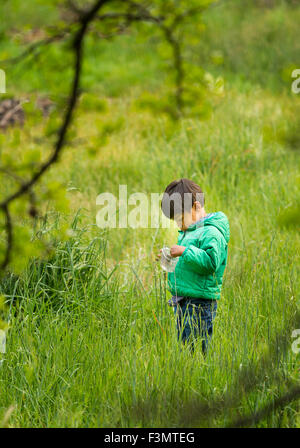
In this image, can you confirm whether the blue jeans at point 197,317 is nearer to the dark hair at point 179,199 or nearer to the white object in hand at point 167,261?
the white object in hand at point 167,261

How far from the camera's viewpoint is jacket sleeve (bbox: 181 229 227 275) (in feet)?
8.63

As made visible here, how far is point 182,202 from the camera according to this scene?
9.15ft

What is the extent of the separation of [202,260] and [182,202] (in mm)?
343

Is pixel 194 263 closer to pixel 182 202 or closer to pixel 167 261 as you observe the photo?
pixel 167 261

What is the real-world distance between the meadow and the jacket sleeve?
0.19 m

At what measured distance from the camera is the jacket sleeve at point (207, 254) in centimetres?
263
